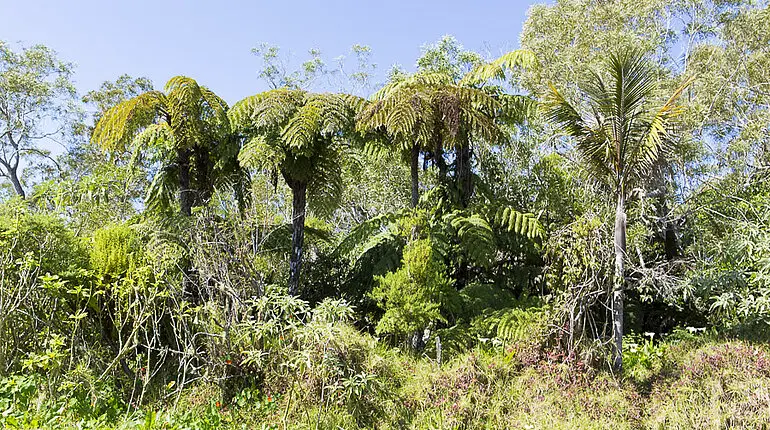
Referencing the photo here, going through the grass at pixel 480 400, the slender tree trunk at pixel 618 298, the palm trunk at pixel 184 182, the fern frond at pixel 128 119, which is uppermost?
the fern frond at pixel 128 119

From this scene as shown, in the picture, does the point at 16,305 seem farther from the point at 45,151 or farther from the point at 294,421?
the point at 45,151

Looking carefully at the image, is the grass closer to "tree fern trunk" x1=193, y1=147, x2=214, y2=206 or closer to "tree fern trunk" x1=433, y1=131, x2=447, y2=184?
"tree fern trunk" x1=433, y1=131, x2=447, y2=184

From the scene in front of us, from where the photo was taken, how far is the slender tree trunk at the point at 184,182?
6.65m

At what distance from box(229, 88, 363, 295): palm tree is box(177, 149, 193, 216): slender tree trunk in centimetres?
74

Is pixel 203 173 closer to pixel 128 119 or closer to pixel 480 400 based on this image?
pixel 128 119

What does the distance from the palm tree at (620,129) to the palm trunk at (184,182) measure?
441 centimetres

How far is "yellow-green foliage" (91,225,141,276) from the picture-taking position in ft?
15.7

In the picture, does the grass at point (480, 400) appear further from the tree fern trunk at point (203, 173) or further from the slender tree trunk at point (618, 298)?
the tree fern trunk at point (203, 173)

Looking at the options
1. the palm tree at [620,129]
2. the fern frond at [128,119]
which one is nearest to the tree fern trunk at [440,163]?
the palm tree at [620,129]

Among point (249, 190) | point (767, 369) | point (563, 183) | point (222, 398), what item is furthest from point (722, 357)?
point (249, 190)

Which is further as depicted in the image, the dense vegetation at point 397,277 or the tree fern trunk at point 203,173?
the tree fern trunk at point 203,173

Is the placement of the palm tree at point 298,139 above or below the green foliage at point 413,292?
above

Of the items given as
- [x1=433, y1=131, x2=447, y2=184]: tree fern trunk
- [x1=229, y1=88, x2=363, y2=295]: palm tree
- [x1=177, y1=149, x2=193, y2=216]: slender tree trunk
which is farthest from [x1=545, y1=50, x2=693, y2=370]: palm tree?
[x1=177, y1=149, x2=193, y2=216]: slender tree trunk

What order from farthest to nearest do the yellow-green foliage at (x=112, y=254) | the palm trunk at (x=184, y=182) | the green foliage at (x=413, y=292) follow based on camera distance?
the palm trunk at (x=184, y=182) < the green foliage at (x=413, y=292) < the yellow-green foliage at (x=112, y=254)
